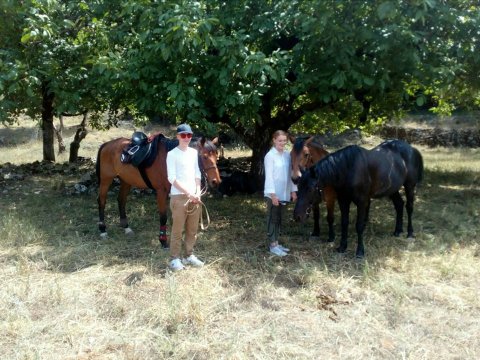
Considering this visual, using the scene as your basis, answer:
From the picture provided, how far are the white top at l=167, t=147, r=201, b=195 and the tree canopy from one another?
3.41 feet

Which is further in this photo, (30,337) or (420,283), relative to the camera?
(420,283)

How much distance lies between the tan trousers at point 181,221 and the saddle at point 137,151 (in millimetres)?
1309

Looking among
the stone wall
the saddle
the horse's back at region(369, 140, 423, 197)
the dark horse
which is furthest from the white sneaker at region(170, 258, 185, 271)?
the stone wall

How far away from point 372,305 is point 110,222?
4.81 m

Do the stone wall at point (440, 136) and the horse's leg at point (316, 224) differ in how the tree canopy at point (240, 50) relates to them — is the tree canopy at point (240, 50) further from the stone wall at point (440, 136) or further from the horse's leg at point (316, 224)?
the stone wall at point (440, 136)

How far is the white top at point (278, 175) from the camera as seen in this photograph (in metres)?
5.55

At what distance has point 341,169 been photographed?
19.0 ft

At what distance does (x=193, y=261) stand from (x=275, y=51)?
3.19 m

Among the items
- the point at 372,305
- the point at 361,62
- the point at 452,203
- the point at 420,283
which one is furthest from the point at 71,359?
the point at 452,203

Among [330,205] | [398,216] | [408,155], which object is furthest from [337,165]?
[398,216]

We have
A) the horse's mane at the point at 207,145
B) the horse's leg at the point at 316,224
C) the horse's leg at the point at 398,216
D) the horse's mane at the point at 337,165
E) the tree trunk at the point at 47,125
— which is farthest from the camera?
the tree trunk at the point at 47,125

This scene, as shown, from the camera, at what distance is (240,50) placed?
5906 millimetres

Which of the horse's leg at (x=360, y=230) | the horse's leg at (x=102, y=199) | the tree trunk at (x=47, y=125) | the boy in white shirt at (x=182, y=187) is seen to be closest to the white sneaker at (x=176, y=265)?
the boy in white shirt at (x=182, y=187)

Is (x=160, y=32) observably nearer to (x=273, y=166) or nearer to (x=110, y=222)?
(x=273, y=166)
